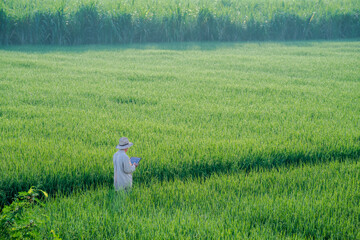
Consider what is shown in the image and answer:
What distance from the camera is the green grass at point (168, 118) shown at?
12.8 ft

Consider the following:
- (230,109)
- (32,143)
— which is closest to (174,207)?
(32,143)

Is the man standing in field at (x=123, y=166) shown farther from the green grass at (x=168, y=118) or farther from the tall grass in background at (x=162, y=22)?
the tall grass in background at (x=162, y=22)

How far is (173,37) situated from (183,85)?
33.5 ft

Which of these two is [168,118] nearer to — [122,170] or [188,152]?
[188,152]

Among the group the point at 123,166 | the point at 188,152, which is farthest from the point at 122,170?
the point at 188,152

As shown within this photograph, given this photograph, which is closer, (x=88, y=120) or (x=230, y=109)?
(x=88, y=120)

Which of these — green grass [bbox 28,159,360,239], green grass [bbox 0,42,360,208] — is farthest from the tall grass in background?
green grass [bbox 28,159,360,239]

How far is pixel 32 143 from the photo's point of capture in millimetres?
4379

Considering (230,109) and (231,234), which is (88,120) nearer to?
(230,109)

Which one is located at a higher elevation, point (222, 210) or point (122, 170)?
point (122, 170)

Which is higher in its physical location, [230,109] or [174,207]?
[230,109]

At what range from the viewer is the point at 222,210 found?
311 centimetres

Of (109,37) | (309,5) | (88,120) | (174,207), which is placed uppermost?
(309,5)

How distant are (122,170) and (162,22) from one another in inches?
586
